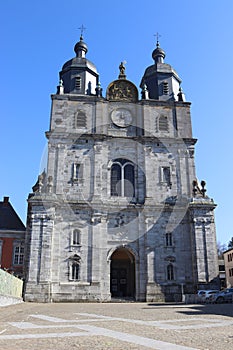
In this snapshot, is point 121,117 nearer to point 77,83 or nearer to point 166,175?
point 77,83

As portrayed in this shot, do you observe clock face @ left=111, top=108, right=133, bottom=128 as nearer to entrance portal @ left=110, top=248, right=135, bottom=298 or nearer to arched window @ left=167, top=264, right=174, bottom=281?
entrance portal @ left=110, top=248, right=135, bottom=298

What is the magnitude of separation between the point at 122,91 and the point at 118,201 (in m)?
11.5

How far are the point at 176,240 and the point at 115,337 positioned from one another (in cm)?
2238

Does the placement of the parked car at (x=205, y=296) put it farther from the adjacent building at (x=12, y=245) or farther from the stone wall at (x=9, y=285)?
the adjacent building at (x=12, y=245)

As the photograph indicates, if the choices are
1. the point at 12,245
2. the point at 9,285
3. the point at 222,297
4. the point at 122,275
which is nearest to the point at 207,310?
the point at 222,297

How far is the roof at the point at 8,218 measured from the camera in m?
33.0

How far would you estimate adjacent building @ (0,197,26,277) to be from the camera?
103 ft

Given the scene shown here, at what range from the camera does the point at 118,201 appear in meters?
29.0

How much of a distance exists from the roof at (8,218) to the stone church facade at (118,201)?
3.93 m

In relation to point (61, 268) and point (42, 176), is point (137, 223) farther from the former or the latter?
point (42, 176)

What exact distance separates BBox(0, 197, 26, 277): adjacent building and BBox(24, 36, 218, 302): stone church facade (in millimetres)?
3390

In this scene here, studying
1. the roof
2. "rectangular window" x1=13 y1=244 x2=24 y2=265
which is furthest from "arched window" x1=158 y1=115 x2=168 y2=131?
"rectangular window" x1=13 y1=244 x2=24 y2=265

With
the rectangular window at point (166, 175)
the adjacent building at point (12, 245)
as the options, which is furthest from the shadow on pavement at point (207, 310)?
the adjacent building at point (12, 245)

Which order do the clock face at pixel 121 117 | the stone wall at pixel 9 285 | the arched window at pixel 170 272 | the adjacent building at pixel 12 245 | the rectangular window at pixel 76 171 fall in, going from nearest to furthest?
the stone wall at pixel 9 285 → the arched window at pixel 170 272 → the rectangular window at pixel 76 171 → the adjacent building at pixel 12 245 → the clock face at pixel 121 117
